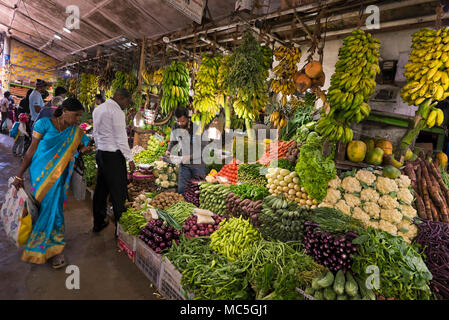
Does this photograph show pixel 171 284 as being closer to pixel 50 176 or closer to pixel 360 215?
pixel 50 176

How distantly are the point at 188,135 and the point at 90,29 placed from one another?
5008mm

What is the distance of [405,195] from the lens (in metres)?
2.57

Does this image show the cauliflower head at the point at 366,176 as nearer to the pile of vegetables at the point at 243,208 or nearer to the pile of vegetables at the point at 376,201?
the pile of vegetables at the point at 376,201

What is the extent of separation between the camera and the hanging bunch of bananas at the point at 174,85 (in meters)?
4.48

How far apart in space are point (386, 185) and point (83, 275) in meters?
3.35

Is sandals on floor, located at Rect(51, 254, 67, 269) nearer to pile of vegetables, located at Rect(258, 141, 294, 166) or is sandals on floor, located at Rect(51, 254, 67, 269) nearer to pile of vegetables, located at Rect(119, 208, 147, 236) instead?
pile of vegetables, located at Rect(119, 208, 147, 236)

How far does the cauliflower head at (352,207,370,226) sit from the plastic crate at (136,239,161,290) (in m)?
2.07

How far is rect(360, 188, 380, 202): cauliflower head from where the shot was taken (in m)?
2.55

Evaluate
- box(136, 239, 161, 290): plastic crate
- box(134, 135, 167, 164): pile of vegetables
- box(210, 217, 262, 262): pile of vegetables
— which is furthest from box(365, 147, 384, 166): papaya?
box(134, 135, 167, 164): pile of vegetables

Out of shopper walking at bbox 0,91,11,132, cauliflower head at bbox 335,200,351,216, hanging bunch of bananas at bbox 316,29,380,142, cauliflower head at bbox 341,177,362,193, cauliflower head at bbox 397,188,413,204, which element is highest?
shopper walking at bbox 0,91,11,132

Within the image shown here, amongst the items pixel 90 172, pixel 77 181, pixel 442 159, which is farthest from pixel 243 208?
pixel 90 172

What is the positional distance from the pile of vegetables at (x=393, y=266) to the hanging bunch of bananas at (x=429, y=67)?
65.3 inches
